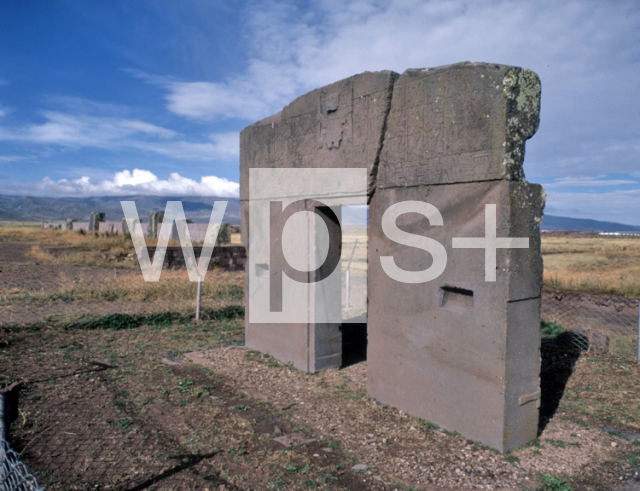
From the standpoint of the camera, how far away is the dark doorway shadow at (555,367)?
203 inches

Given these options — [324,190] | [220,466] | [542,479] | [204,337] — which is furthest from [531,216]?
[204,337]

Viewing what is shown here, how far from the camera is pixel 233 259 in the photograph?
1783cm

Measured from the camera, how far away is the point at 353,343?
7906 millimetres

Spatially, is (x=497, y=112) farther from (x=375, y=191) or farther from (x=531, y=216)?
(x=375, y=191)

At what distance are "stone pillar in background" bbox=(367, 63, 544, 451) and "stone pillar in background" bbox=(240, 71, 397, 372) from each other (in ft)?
0.89

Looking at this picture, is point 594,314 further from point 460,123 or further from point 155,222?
point 155,222

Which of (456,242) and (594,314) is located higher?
(456,242)

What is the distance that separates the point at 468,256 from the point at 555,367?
3451 mm

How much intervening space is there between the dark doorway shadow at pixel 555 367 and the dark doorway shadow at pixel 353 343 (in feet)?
7.88

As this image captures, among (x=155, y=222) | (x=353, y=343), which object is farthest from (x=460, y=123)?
(x=155, y=222)
